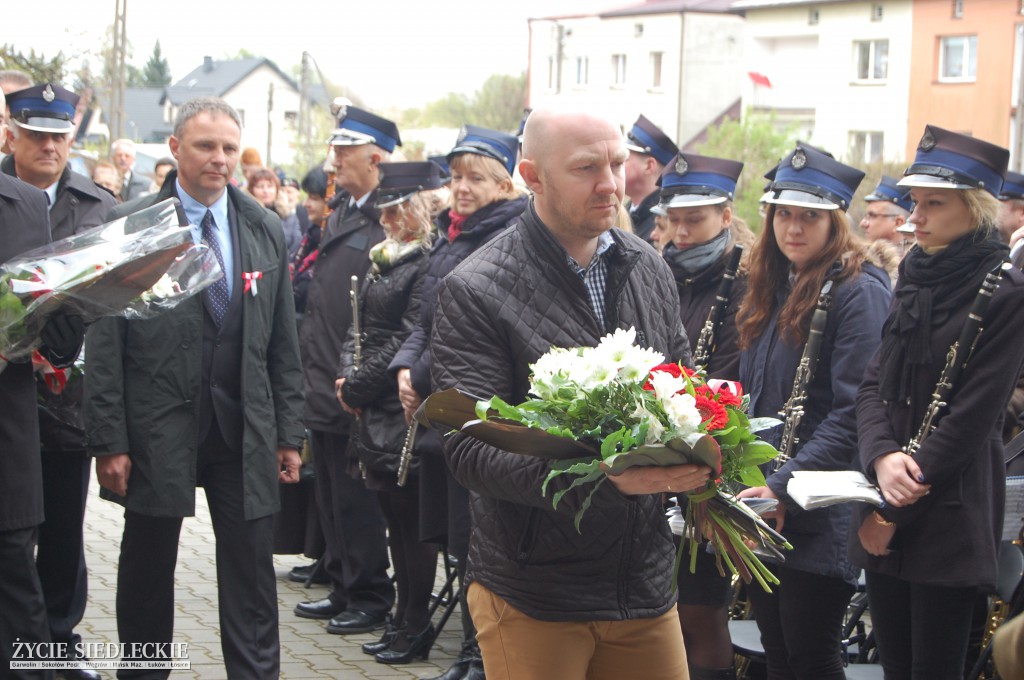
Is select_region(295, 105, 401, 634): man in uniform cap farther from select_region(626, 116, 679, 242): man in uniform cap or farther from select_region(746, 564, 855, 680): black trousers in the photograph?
select_region(746, 564, 855, 680): black trousers

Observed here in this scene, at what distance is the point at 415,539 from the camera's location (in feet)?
22.2

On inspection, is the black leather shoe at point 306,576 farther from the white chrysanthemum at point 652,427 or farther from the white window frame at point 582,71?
the white window frame at point 582,71

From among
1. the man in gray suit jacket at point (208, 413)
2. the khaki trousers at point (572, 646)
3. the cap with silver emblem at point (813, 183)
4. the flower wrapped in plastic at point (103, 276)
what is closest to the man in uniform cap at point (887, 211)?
the cap with silver emblem at point (813, 183)

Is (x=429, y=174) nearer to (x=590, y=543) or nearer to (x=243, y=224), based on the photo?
(x=243, y=224)

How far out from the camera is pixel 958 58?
5181cm

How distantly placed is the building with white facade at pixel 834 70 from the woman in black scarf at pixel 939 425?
4653 centimetres

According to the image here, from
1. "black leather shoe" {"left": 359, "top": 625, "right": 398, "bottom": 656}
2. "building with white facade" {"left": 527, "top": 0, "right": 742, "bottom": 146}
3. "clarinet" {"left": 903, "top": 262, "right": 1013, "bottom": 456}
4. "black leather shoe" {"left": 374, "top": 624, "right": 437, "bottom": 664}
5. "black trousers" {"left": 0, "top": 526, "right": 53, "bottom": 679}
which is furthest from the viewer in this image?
"building with white facade" {"left": 527, "top": 0, "right": 742, "bottom": 146}

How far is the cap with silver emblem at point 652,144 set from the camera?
25.1ft

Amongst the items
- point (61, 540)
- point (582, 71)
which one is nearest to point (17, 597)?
point (61, 540)

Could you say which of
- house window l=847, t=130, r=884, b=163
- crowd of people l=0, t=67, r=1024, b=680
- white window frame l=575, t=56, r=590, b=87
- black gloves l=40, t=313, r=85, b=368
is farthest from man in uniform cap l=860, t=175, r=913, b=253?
white window frame l=575, t=56, r=590, b=87

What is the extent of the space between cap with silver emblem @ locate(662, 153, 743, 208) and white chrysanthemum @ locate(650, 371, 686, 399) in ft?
9.51

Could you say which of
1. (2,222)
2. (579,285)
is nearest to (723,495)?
(579,285)

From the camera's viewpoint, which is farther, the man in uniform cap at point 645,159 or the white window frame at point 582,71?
the white window frame at point 582,71

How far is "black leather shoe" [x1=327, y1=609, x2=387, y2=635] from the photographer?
703cm
